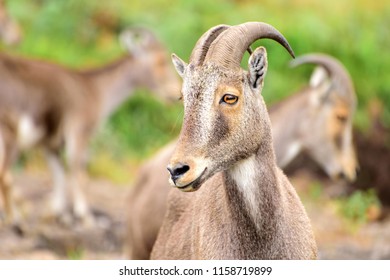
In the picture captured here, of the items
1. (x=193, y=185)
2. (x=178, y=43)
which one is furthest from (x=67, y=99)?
(x=193, y=185)

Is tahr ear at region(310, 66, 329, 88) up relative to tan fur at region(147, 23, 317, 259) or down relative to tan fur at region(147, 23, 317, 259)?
up

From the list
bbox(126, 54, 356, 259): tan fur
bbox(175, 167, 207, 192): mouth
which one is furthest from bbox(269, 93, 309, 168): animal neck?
bbox(175, 167, 207, 192): mouth

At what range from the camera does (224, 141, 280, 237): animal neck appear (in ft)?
19.4

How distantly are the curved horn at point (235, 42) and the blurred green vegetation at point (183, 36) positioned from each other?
7489 millimetres

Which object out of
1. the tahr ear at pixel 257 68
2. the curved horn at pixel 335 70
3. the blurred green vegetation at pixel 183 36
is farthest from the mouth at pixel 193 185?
the blurred green vegetation at pixel 183 36

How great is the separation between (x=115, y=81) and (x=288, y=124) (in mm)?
3957

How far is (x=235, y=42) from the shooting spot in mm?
5879

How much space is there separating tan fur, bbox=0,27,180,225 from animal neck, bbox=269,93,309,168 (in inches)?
123

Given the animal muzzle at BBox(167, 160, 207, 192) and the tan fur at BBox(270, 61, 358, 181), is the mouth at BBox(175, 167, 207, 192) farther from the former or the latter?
the tan fur at BBox(270, 61, 358, 181)

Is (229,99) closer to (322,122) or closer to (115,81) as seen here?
(322,122)

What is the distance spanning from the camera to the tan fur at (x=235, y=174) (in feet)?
18.4

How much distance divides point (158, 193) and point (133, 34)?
5843 mm

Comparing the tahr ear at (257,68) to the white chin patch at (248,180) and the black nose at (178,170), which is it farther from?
the black nose at (178,170)
